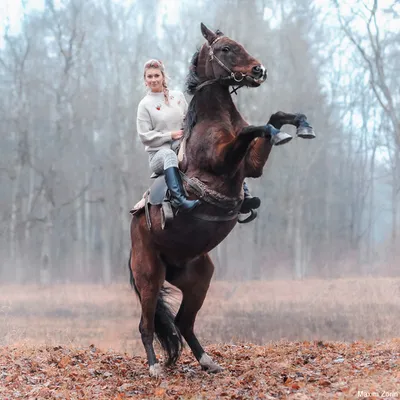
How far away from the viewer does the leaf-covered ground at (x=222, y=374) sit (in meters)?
5.75

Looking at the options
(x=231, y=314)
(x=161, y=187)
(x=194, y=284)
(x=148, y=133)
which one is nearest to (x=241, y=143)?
(x=161, y=187)

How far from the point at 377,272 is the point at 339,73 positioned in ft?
24.3

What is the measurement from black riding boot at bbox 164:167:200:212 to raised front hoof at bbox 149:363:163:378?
1973 mm

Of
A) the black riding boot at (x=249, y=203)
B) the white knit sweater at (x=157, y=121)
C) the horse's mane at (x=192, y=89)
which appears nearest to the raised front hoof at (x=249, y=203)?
the black riding boot at (x=249, y=203)

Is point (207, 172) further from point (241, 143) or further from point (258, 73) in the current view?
point (258, 73)

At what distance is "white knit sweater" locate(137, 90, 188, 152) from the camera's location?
6.95m

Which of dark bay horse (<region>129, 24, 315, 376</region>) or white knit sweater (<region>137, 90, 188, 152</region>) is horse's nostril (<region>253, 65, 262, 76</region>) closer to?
dark bay horse (<region>129, 24, 315, 376</region>)

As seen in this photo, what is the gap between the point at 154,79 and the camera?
704 cm

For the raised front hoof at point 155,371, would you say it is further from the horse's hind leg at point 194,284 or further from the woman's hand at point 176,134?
the woman's hand at point 176,134

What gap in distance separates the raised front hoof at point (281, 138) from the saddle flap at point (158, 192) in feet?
5.03

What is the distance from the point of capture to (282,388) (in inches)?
235

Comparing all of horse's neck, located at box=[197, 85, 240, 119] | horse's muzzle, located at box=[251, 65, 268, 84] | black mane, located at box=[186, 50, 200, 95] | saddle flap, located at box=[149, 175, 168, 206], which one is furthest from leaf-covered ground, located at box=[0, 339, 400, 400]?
black mane, located at box=[186, 50, 200, 95]

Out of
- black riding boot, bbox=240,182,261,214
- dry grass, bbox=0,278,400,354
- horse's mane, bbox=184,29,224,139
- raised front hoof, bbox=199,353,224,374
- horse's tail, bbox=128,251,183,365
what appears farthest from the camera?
dry grass, bbox=0,278,400,354

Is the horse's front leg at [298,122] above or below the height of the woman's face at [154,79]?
below
